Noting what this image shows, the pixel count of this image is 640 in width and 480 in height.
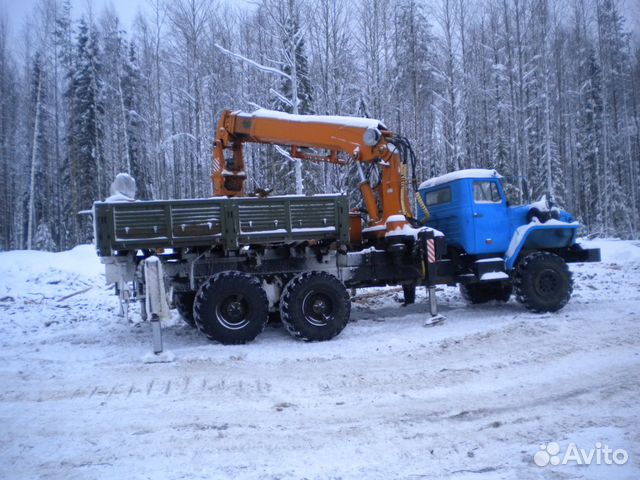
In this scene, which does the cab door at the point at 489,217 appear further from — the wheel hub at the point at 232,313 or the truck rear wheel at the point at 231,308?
the wheel hub at the point at 232,313

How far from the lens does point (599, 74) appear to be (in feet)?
104

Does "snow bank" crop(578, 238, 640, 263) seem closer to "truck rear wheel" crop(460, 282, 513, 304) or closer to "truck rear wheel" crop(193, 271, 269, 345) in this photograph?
"truck rear wheel" crop(460, 282, 513, 304)

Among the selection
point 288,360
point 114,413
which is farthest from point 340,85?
point 114,413

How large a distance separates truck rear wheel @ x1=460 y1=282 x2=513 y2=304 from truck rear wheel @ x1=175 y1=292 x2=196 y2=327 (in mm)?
5975

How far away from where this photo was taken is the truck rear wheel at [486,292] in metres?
10.8

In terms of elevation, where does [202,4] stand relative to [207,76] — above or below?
above

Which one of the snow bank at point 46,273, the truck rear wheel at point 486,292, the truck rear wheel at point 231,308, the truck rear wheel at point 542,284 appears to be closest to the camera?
the truck rear wheel at point 231,308

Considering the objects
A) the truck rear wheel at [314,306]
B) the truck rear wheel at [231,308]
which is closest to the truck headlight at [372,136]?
the truck rear wheel at [314,306]

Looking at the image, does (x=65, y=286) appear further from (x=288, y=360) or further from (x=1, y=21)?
(x=1, y=21)

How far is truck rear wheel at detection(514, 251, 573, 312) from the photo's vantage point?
30.4 feet

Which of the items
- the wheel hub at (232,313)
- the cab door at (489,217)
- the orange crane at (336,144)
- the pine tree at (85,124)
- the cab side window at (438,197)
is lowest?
the wheel hub at (232,313)

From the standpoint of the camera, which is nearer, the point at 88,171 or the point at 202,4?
the point at 202,4

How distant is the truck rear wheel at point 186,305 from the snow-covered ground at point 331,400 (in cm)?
25

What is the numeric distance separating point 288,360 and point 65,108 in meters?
32.7
